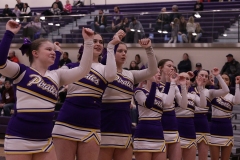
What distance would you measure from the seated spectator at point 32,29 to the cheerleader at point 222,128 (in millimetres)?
7809

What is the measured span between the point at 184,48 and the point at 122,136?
27.4 feet

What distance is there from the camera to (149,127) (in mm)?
5348

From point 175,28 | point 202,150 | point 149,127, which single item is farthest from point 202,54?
point 149,127

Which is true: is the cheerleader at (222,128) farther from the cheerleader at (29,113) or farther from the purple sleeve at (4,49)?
the purple sleeve at (4,49)

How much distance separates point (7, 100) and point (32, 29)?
8.54 feet

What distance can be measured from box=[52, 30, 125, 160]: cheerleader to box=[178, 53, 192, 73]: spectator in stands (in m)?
8.10

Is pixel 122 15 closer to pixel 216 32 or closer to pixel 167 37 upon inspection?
pixel 167 37

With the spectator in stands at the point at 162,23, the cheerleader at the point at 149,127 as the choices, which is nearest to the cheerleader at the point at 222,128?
the cheerleader at the point at 149,127

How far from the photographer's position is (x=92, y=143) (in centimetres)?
429

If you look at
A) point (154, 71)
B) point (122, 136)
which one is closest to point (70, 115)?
point (122, 136)

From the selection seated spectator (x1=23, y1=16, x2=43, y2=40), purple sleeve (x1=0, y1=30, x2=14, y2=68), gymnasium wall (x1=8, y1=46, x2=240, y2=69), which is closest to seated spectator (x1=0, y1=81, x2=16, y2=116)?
seated spectator (x1=23, y1=16, x2=43, y2=40)

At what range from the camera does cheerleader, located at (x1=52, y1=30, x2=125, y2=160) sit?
14.0 ft

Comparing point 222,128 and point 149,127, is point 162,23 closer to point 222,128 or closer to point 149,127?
point 222,128

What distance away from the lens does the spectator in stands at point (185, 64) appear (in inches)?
486
